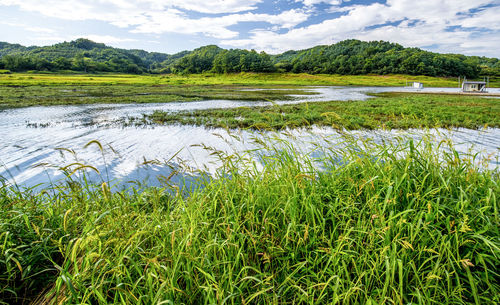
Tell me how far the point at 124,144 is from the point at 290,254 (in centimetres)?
963

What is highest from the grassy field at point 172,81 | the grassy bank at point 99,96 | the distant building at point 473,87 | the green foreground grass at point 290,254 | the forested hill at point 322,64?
the forested hill at point 322,64

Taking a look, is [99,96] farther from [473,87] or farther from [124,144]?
[473,87]

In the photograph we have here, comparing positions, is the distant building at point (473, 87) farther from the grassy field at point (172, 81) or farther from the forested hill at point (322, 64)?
the forested hill at point (322, 64)

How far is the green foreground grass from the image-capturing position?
2.09 m

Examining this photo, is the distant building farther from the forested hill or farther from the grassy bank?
the forested hill

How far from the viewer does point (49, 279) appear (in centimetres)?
272

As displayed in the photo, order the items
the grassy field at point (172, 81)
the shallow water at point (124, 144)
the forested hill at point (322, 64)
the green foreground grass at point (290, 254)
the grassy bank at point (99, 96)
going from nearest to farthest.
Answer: the green foreground grass at point (290, 254), the shallow water at point (124, 144), the grassy bank at point (99, 96), the grassy field at point (172, 81), the forested hill at point (322, 64)

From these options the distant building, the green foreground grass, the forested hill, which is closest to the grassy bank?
the green foreground grass

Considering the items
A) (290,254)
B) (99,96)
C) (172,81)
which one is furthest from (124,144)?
(172,81)

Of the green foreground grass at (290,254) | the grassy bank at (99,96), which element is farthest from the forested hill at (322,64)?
the green foreground grass at (290,254)

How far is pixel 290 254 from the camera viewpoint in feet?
8.46

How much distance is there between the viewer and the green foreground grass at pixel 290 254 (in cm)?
209

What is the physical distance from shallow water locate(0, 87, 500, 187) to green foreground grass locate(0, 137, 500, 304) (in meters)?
2.59

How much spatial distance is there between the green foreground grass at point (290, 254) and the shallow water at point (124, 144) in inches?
102
